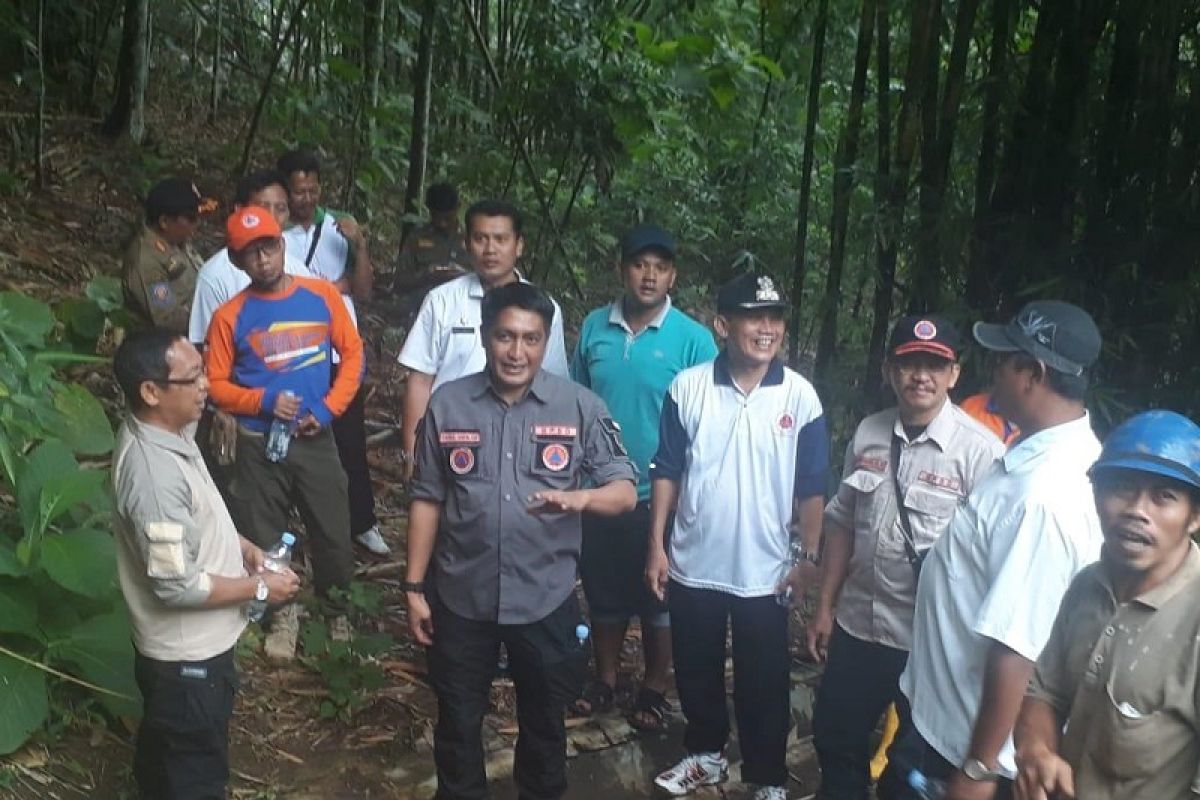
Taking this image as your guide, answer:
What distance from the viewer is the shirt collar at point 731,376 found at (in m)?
3.58

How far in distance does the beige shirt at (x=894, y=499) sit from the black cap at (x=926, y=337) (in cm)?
19

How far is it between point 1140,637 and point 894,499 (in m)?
1.33

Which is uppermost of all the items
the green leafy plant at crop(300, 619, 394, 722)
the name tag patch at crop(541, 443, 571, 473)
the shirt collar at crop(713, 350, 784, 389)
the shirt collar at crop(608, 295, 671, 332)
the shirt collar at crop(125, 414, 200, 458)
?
the shirt collar at crop(608, 295, 671, 332)

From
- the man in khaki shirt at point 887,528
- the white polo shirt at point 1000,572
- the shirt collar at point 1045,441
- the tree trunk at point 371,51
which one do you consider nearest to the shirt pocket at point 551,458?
the man in khaki shirt at point 887,528

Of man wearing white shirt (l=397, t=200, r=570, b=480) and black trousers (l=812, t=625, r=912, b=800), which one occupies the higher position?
man wearing white shirt (l=397, t=200, r=570, b=480)

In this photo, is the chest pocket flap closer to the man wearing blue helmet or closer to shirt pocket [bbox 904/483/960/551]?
Answer: shirt pocket [bbox 904/483/960/551]

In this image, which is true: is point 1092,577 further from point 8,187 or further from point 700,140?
point 8,187

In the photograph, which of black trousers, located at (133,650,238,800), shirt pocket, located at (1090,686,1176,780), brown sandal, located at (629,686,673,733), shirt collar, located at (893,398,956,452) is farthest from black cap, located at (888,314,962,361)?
black trousers, located at (133,650,238,800)

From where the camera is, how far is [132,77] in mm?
Answer: 8188

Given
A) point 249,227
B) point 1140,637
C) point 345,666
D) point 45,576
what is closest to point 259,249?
point 249,227

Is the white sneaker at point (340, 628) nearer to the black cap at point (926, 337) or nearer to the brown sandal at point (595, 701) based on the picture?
the brown sandal at point (595, 701)

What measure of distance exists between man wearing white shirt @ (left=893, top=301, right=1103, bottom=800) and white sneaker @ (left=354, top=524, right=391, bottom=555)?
3193 millimetres

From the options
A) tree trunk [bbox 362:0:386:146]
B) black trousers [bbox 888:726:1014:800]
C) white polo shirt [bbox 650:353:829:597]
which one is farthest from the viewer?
tree trunk [bbox 362:0:386:146]

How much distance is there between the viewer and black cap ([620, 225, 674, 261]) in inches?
154
